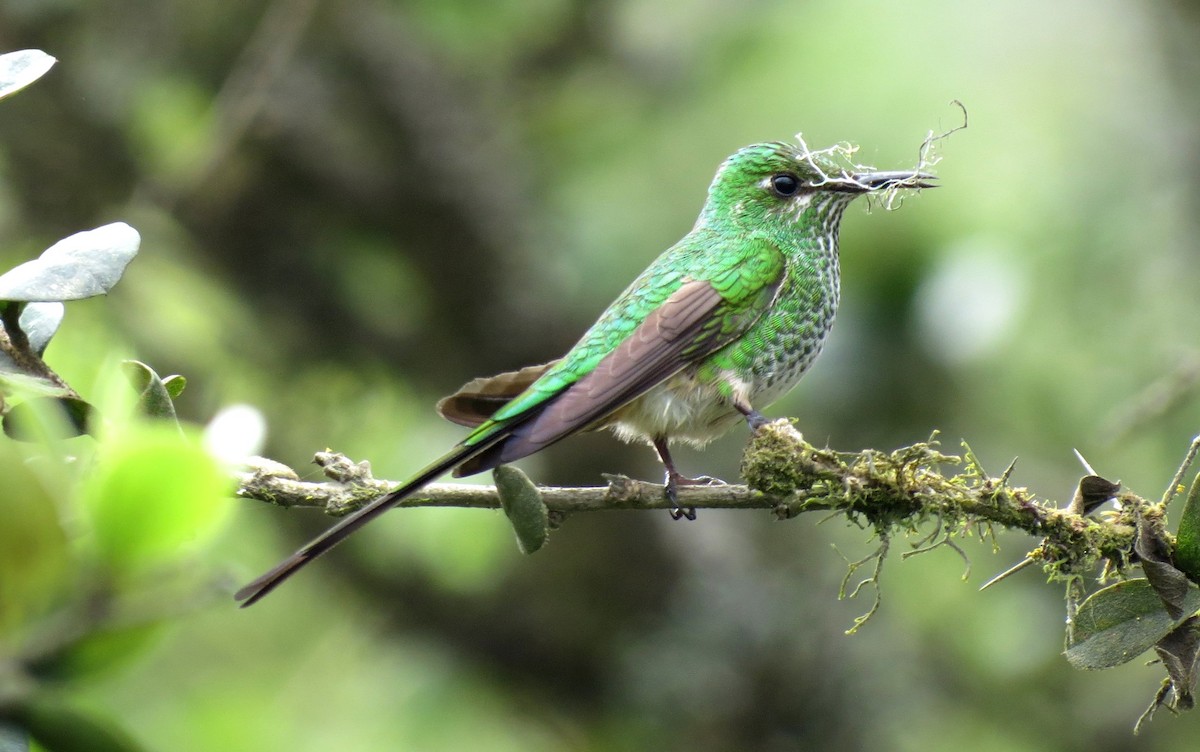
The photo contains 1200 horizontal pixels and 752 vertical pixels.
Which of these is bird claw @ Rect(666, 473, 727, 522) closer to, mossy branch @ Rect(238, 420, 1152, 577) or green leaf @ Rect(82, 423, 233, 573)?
mossy branch @ Rect(238, 420, 1152, 577)

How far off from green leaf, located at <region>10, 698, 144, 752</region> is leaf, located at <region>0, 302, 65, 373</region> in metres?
0.94

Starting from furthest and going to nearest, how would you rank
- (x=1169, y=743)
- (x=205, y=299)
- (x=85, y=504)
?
(x=205, y=299)
(x=1169, y=743)
(x=85, y=504)

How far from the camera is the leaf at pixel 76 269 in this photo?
1551mm

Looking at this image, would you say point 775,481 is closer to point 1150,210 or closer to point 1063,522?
point 1063,522

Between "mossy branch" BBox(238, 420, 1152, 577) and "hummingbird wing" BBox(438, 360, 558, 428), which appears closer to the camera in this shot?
Answer: "mossy branch" BBox(238, 420, 1152, 577)

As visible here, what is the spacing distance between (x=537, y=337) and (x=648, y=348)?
2.84 m

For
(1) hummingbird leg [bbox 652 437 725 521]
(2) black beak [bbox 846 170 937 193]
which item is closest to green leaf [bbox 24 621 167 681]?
(1) hummingbird leg [bbox 652 437 725 521]

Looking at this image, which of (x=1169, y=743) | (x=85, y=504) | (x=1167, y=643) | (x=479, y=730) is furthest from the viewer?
(x=479, y=730)

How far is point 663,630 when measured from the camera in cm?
570

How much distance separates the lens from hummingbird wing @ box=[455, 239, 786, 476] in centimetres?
279

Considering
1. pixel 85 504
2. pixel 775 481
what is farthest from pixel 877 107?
pixel 85 504

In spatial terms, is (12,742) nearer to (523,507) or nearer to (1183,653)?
(523,507)

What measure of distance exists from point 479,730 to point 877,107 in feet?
12.9

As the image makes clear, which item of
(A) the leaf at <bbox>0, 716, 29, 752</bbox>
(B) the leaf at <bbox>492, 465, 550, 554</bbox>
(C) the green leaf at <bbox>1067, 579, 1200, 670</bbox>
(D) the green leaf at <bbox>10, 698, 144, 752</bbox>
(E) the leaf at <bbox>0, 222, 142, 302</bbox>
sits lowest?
(A) the leaf at <bbox>0, 716, 29, 752</bbox>
